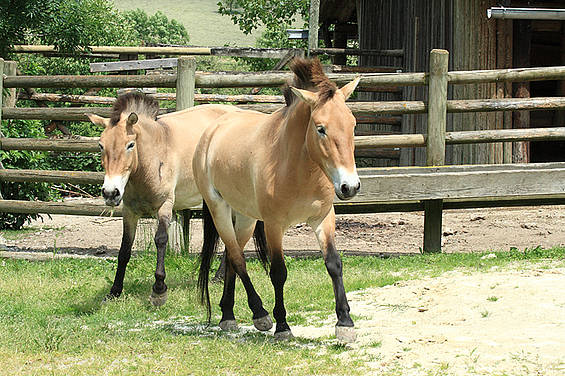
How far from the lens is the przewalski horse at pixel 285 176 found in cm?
542

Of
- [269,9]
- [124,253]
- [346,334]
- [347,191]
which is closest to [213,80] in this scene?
[124,253]

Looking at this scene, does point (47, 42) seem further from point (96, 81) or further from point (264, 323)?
point (264, 323)

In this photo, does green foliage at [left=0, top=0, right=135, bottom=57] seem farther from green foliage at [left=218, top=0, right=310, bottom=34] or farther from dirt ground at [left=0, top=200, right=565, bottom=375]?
green foliage at [left=218, top=0, right=310, bottom=34]

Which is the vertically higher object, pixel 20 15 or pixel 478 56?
pixel 20 15

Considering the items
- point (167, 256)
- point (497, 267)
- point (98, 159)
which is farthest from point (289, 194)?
point (98, 159)

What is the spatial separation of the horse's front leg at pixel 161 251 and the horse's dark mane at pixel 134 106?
0.95 meters

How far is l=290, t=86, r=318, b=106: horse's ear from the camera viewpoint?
547 cm

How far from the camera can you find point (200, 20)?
9306 cm

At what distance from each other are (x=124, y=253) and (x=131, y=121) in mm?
1295

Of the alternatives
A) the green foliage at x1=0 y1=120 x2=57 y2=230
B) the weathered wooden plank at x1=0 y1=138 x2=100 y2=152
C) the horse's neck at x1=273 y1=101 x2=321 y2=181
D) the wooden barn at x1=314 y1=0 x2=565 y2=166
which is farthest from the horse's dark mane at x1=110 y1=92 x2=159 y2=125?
the wooden barn at x1=314 y1=0 x2=565 y2=166

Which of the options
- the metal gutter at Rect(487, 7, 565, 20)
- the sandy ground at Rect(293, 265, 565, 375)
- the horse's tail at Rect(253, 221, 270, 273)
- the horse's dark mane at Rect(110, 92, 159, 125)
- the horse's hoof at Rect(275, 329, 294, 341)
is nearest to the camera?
the sandy ground at Rect(293, 265, 565, 375)

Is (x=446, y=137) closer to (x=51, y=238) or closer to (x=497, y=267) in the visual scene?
(x=497, y=267)

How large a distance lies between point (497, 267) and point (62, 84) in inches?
233

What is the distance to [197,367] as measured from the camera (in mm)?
5180
